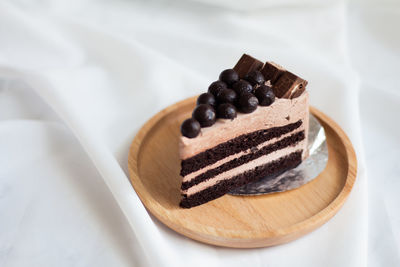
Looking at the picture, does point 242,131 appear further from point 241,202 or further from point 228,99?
point 241,202

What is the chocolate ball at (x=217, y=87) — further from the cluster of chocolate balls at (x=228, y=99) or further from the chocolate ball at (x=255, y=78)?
the chocolate ball at (x=255, y=78)

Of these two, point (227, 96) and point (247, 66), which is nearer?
point (227, 96)

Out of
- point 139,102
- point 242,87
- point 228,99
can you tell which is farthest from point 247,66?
point 139,102

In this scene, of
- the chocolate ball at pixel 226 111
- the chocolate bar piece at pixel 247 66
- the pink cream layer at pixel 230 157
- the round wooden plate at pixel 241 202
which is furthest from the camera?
the chocolate bar piece at pixel 247 66

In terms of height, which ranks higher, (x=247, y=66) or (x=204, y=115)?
(x=247, y=66)

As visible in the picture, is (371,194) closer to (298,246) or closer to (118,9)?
(298,246)

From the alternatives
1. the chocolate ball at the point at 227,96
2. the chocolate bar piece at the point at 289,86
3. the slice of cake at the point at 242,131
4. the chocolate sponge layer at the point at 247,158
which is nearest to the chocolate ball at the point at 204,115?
the slice of cake at the point at 242,131

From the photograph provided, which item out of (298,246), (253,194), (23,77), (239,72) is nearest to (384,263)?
(298,246)
